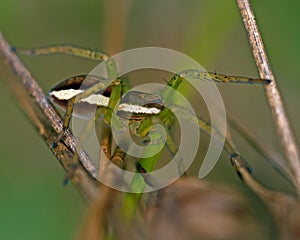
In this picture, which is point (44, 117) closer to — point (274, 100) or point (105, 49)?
point (274, 100)

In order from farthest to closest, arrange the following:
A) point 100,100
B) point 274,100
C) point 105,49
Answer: point 105,49
point 100,100
point 274,100

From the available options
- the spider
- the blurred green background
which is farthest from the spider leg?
the blurred green background

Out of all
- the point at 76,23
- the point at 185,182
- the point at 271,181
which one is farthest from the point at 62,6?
the point at 185,182

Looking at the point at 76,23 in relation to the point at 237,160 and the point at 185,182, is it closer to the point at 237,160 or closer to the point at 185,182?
the point at 237,160

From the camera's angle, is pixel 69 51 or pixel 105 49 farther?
pixel 105 49

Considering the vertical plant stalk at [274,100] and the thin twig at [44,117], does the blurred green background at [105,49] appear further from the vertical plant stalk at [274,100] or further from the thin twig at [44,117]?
the vertical plant stalk at [274,100]

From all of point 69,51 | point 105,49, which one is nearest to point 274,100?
point 69,51

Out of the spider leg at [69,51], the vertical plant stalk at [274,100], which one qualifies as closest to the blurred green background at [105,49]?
the spider leg at [69,51]

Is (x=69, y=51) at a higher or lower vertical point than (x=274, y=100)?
higher
